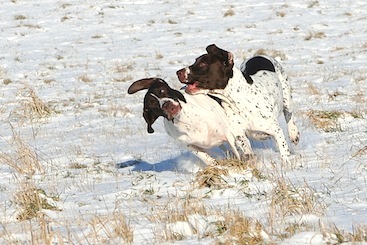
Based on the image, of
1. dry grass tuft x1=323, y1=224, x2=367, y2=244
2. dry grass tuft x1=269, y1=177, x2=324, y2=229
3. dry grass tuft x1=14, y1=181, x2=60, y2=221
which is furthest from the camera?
dry grass tuft x1=14, y1=181, x2=60, y2=221

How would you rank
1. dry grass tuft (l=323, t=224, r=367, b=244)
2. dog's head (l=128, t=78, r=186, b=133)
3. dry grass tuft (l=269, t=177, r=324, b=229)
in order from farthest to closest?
dog's head (l=128, t=78, r=186, b=133) → dry grass tuft (l=269, t=177, r=324, b=229) → dry grass tuft (l=323, t=224, r=367, b=244)

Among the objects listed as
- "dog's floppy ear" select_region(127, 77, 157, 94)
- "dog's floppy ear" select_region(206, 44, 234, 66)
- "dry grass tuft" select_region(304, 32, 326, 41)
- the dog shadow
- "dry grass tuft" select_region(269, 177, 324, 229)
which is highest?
"dog's floppy ear" select_region(206, 44, 234, 66)

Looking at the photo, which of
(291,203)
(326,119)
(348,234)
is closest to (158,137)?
(326,119)

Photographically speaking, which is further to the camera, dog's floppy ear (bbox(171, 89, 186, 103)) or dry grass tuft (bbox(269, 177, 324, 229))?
dog's floppy ear (bbox(171, 89, 186, 103))

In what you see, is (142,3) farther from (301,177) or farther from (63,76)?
(301,177)

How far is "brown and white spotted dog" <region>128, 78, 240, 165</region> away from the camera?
6.02 meters

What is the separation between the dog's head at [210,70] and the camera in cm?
615

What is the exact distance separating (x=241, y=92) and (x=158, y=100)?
0.85 meters

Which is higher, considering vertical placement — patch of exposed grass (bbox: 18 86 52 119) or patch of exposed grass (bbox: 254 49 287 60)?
patch of exposed grass (bbox: 18 86 52 119)

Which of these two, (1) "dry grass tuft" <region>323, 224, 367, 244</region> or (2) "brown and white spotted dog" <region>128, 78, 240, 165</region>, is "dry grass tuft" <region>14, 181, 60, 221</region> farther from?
(1) "dry grass tuft" <region>323, 224, 367, 244</region>

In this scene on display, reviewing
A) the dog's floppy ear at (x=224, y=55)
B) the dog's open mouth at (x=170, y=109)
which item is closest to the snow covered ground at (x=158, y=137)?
the dog's open mouth at (x=170, y=109)

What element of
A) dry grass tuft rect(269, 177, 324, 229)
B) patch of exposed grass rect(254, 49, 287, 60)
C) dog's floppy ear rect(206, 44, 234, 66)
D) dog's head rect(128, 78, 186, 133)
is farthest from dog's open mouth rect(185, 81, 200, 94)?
patch of exposed grass rect(254, 49, 287, 60)

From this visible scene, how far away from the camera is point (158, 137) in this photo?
28.8ft

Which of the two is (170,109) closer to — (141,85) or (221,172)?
(141,85)
